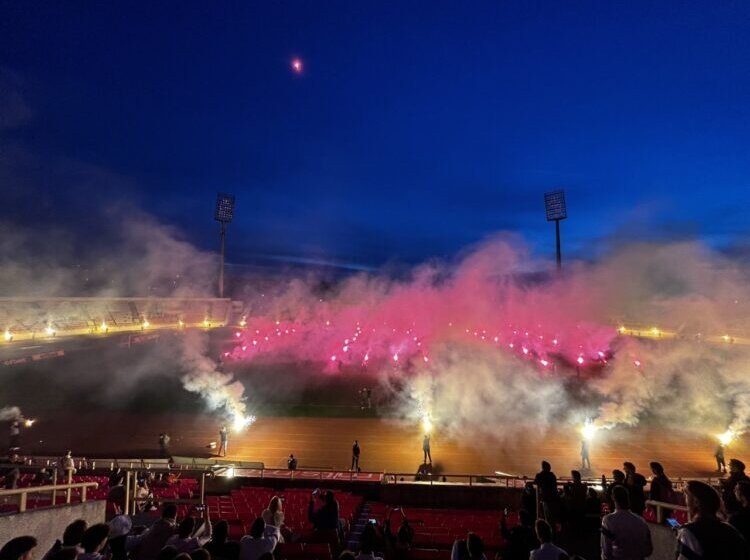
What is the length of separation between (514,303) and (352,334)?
16035 millimetres

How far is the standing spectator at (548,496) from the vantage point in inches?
248

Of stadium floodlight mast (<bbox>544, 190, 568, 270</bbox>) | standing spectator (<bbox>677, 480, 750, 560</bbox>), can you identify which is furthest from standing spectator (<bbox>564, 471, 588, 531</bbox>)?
stadium floodlight mast (<bbox>544, 190, 568, 270</bbox>)

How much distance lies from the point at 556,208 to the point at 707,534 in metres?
52.8

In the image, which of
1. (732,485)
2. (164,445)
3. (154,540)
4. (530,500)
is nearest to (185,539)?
(154,540)

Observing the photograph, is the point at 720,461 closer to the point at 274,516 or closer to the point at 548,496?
the point at 548,496

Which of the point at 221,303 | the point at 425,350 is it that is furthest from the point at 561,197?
the point at 221,303

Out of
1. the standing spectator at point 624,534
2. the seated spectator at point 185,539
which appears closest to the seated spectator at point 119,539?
the seated spectator at point 185,539

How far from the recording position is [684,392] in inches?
893

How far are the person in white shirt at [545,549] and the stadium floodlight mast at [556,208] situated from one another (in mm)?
50360

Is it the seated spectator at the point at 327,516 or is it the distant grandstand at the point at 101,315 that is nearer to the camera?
the seated spectator at the point at 327,516

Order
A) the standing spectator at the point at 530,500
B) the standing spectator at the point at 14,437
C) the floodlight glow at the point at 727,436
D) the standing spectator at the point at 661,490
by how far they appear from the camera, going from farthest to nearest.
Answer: the floodlight glow at the point at 727,436
the standing spectator at the point at 14,437
the standing spectator at the point at 530,500
the standing spectator at the point at 661,490

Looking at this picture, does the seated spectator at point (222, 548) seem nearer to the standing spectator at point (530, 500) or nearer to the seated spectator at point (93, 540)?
the seated spectator at point (93, 540)

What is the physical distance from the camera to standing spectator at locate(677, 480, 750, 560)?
256 cm

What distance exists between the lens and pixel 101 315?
34531 millimetres
